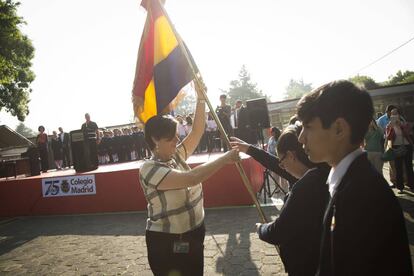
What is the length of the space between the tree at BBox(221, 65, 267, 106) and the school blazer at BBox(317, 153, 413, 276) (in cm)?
8866

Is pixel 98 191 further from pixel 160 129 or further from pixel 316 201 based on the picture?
pixel 316 201

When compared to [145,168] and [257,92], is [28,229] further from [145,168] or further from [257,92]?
[257,92]

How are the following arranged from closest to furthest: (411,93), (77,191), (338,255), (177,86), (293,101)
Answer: (338,255), (177,86), (77,191), (411,93), (293,101)

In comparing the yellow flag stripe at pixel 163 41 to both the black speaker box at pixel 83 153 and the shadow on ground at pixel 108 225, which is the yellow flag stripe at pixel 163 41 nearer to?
the shadow on ground at pixel 108 225

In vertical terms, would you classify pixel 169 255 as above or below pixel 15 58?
below

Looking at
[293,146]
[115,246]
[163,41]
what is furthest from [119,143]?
[293,146]

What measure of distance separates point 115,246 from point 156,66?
4.37 meters

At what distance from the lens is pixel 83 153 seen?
390 inches

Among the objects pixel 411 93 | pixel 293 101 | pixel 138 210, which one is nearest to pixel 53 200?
pixel 138 210

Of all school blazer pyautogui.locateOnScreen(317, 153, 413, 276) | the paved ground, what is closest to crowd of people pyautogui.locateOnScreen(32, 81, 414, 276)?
school blazer pyautogui.locateOnScreen(317, 153, 413, 276)

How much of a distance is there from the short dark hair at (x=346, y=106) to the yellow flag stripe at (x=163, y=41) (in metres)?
2.23

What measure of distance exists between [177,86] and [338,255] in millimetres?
2486

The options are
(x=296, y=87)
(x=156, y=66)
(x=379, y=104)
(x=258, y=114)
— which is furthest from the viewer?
(x=296, y=87)

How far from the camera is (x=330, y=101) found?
1.25m
